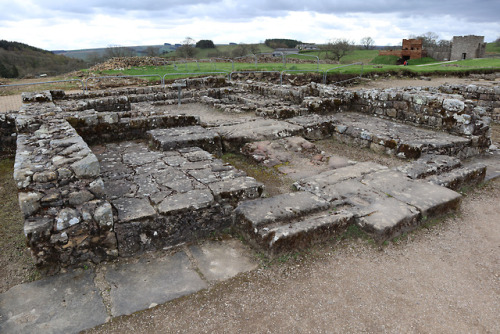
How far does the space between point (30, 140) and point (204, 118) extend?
17.5 feet

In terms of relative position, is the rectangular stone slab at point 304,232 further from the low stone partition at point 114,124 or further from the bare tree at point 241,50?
the bare tree at point 241,50

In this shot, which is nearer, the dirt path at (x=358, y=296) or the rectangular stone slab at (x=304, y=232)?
the dirt path at (x=358, y=296)

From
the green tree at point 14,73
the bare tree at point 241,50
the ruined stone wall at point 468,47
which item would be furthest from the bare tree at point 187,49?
the ruined stone wall at point 468,47

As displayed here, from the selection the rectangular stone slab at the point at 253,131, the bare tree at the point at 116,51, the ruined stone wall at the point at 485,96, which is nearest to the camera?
the rectangular stone slab at the point at 253,131

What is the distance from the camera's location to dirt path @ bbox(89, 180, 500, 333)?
280 centimetres

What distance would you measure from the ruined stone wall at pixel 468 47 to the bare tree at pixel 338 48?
14.0 metres

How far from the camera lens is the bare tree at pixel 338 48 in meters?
47.6

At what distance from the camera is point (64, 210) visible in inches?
133

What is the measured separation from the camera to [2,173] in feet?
20.5

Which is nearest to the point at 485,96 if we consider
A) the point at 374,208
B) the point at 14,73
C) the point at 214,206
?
the point at 374,208

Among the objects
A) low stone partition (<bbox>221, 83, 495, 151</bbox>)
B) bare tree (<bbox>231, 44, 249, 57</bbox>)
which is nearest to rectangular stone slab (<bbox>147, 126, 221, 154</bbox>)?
low stone partition (<bbox>221, 83, 495, 151</bbox>)

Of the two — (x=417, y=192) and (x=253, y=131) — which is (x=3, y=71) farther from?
(x=417, y=192)

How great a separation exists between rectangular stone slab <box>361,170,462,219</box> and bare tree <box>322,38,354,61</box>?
4511cm

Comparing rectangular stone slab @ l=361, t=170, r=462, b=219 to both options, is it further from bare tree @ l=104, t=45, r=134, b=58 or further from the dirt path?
bare tree @ l=104, t=45, r=134, b=58
